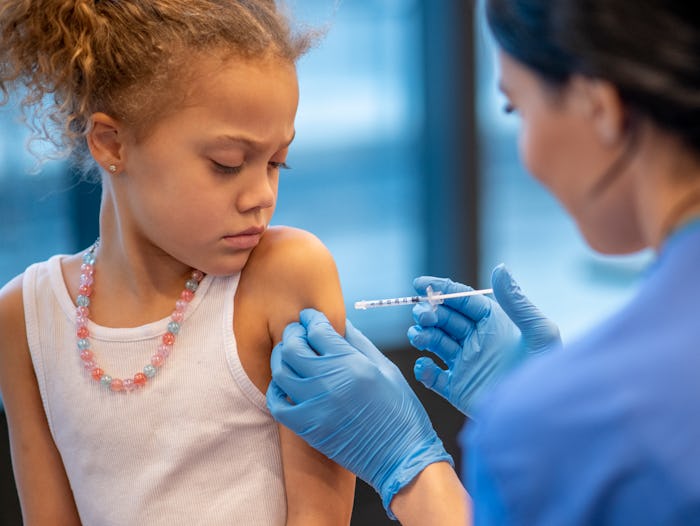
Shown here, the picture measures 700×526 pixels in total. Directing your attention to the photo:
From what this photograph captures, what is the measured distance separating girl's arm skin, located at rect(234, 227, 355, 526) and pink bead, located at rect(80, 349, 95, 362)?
0.22 meters

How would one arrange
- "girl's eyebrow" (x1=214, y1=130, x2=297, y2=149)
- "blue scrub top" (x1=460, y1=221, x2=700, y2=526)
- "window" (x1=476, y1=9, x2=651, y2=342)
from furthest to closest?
"window" (x1=476, y1=9, x2=651, y2=342) < "girl's eyebrow" (x1=214, y1=130, x2=297, y2=149) < "blue scrub top" (x1=460, y1=221, x2=700, y2=526)

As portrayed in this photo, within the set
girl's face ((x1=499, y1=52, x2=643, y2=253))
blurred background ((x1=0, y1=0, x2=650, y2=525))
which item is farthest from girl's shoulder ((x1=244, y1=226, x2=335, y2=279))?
blurred background ((x1=0, y1=0, x2=650, y2=525))

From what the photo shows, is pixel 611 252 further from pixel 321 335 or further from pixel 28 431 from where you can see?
pixel 28 431

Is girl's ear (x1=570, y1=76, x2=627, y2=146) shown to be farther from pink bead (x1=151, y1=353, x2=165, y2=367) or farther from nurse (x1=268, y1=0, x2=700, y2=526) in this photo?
pink bead (x1=151, y1=353, x2=165, y2=367)

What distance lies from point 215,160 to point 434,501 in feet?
1.82

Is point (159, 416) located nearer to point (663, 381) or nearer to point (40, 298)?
point (40, 298)

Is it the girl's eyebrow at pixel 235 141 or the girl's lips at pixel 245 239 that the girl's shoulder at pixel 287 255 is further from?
the girl's eyebrow at pixel 235 141

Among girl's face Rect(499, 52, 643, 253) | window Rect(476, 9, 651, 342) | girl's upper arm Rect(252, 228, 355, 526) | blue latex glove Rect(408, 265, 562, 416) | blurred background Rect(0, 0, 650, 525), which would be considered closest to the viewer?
girl's face Rect(499, 52, 643, 253)

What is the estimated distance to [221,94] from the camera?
1.21m

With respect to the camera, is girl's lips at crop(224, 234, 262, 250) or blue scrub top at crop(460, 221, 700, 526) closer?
blue scrub top at crop(460, 221, 700, 526)

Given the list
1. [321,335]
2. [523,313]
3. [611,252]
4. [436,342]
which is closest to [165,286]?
[321,335]

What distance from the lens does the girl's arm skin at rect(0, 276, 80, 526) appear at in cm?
139

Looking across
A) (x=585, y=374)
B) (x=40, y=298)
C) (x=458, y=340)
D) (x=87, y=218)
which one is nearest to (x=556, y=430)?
(x=585, y=374)

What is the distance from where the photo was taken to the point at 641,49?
0.69 meters
